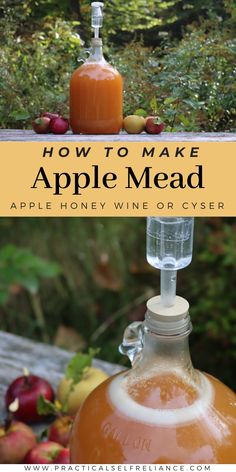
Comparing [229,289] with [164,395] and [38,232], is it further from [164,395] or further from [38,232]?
[164,395]

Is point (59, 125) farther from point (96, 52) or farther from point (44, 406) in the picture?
point (44, 406)

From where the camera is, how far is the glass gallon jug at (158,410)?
1.64 ft

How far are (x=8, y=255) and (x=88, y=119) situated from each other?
42 cm

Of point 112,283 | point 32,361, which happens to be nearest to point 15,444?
point 32,361

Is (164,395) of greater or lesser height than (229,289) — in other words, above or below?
above

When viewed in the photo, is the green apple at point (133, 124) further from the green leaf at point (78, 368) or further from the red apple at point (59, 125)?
the green leaf at point (78, 368)

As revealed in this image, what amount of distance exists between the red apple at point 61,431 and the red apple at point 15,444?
0.06ft

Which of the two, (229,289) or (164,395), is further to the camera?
(229,289)

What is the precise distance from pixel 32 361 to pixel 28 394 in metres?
0.13

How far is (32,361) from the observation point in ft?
2.93

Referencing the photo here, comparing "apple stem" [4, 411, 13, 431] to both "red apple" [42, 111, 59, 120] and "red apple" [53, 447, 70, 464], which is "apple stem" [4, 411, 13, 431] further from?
"red apple" [42, 111, 59, 120]

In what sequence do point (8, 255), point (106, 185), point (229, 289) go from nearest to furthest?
point (106, 185), point (8, 255), point (229, 289)

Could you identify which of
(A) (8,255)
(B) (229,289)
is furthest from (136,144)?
(B) (229,289)

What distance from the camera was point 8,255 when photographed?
87cm
